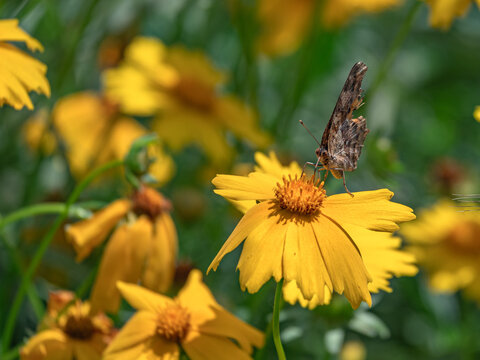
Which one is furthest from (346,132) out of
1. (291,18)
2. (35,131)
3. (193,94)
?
(291,18)

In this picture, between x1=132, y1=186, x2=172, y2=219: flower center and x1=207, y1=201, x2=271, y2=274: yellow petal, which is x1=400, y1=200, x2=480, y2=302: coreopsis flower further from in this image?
x1=207, y1=201, x2=271, y2=274: yellow petal

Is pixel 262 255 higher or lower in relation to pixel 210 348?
higher

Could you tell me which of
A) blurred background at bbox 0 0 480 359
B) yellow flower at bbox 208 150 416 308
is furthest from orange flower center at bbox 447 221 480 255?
yellow flower at bbox 208 150 416 308

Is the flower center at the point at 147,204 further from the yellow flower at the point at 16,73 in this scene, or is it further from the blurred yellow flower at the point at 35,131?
the blurred yellow flower at the point at 35,131

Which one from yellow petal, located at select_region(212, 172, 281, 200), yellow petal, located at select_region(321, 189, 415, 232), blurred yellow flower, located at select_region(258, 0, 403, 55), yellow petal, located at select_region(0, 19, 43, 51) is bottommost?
yellow petal, located at select_region(212, 172, 281, 200)

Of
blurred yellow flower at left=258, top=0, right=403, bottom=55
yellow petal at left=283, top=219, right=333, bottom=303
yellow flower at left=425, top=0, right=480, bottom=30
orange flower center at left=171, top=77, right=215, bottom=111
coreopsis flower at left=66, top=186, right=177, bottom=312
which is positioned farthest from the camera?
blurred yellow flower at left=258, top=0, right=403, bottom=55

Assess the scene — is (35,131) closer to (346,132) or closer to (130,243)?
(130,243)

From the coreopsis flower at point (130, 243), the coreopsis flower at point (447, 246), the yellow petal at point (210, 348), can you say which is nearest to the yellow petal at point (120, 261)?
the coreopsis flower at point (130, 243)

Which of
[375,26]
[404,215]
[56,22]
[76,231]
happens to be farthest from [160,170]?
[375,26]
